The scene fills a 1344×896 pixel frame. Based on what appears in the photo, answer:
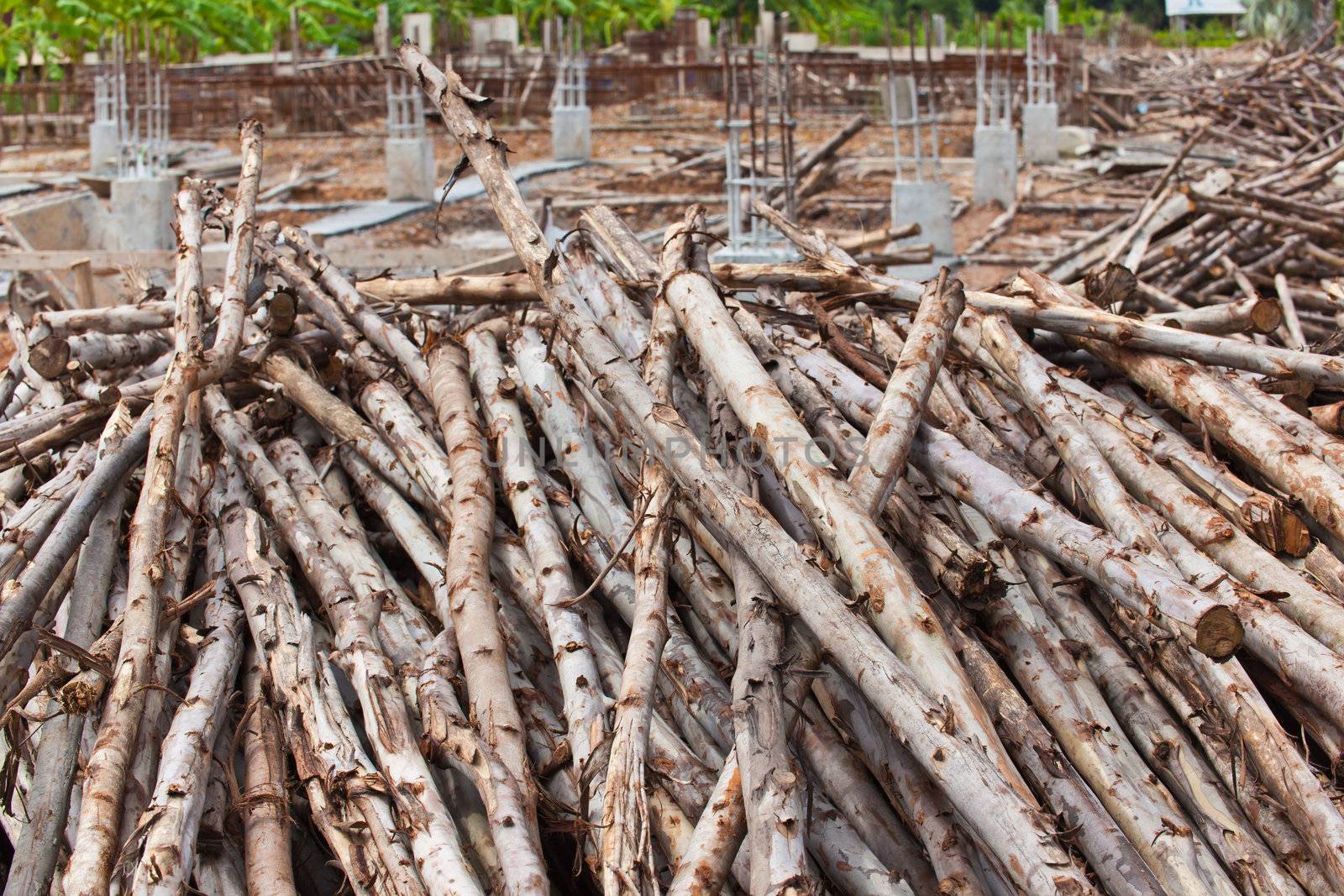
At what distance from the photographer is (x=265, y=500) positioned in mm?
3328

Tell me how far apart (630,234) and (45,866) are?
2562 millimetres

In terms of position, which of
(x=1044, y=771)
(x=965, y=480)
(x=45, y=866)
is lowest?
(x=45, y=866)

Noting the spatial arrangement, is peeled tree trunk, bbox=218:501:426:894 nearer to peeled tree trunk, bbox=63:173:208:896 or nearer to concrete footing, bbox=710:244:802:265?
peeled tree trunk, bbox=63:173:208:896

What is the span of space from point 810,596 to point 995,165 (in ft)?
44.1

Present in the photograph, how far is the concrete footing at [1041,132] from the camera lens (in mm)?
18172

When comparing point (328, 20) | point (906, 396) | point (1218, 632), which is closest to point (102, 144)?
point (328, 20)

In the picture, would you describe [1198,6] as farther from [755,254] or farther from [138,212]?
[138,212]

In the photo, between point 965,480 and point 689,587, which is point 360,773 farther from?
point 965,480

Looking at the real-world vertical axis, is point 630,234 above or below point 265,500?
above

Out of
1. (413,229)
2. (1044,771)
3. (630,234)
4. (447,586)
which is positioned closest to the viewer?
(1044,771)

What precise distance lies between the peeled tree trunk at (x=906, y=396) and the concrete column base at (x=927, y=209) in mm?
8992

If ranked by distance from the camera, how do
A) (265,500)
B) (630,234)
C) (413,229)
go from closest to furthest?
(265,500)
(630,234)
(413,229)

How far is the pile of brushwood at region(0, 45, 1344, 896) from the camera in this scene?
90.4 inches

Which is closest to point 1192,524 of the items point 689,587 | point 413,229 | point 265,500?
point 689,587
